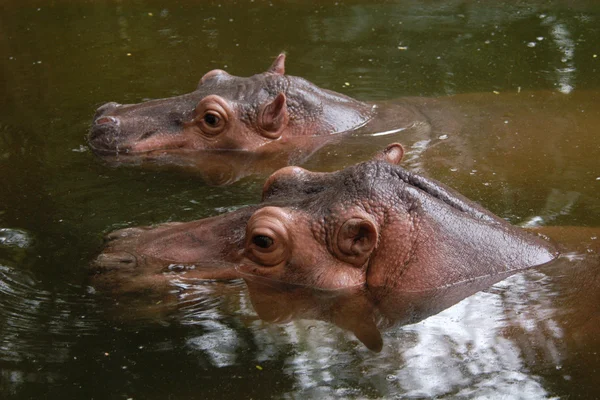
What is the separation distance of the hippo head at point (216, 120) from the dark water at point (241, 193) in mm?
310

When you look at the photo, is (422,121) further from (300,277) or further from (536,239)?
(300,277)

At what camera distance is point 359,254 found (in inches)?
190

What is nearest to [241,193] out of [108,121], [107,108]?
[108,121]

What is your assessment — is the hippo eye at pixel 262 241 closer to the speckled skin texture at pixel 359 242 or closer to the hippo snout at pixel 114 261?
the speckled skin texture at pixel 359 242

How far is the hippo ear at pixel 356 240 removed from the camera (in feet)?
15.4

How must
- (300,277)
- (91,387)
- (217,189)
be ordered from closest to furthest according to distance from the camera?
(91,387), (300,277), (217,189)

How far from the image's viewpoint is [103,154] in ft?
25.3

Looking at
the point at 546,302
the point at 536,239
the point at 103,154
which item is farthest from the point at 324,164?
the point at 546,302

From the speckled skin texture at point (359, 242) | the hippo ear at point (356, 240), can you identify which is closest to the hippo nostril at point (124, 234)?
the speckled skin texture at point (359, 242)

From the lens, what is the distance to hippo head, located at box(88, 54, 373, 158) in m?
7.68

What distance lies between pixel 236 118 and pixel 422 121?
5.42ft

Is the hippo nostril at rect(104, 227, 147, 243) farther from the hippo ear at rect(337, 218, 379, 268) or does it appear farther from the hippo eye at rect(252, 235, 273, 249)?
the hippo ear at rect(337, 218, 379, 268)

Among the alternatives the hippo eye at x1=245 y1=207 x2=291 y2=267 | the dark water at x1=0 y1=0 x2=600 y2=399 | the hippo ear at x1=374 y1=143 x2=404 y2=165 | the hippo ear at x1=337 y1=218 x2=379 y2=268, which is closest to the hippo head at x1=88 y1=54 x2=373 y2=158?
the dark water at x1=0 y1=0 x2=600 y2=399

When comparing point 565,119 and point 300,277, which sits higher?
point 300,277
